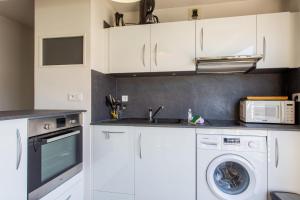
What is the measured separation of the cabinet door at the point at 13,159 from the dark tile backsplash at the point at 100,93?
838mm

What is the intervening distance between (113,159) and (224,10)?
2216 millimetres

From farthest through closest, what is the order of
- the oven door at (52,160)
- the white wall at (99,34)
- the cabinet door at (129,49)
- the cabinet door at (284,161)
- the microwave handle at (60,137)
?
the cabinet door at (129,49), the white wall at (99,34), the cabinet door at (284,161), the microwave handle at (60,137), the oven door at (52,160)

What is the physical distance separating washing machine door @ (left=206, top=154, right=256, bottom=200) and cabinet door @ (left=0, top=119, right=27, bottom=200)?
5.00ft

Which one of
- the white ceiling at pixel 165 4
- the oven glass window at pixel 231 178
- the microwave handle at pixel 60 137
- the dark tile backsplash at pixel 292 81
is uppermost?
the white ceiling at pixel 165 4

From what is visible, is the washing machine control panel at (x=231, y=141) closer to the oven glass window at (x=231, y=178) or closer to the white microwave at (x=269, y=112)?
the oven glass window at (x=231, y=178)

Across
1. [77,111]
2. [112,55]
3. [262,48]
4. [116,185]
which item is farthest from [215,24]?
[116,185]

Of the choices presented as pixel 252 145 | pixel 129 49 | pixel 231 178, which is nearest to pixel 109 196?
pixel 231 178

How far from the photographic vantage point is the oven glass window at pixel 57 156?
1558 millimetres

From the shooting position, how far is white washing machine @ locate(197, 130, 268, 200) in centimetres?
177

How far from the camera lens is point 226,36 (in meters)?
2.10

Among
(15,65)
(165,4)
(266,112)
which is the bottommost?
(266,112)

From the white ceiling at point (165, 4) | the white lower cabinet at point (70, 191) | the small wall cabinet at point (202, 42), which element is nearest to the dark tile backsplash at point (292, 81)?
the small wall cabinet at point (202, 42)

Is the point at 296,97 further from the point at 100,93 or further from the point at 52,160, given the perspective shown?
the point at 52,160

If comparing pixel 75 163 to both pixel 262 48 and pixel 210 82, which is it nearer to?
pixel 210 82
